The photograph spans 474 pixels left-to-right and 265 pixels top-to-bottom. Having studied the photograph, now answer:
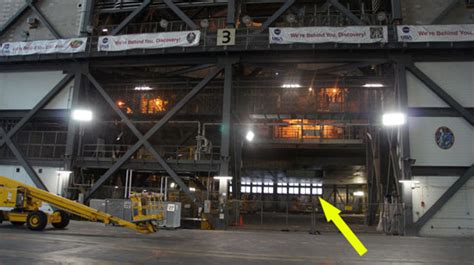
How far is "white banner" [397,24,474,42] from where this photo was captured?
81.7 feet

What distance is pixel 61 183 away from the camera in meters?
29.2

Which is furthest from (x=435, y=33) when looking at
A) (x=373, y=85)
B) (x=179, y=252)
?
(x=179, y=252)

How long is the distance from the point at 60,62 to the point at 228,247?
80.1 ft

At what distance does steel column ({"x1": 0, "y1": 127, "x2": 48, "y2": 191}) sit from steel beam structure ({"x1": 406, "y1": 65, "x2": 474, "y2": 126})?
97.2 feet

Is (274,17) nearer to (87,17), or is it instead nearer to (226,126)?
(226,126)

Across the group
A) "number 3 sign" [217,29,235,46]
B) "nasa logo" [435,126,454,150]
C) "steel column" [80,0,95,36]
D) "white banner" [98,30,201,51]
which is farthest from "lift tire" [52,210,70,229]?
"nasa logo" [435,126,454,150]

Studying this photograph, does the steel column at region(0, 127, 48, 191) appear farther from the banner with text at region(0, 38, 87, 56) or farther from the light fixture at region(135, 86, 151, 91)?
the light fixture at region(135, 86, 151, 91)

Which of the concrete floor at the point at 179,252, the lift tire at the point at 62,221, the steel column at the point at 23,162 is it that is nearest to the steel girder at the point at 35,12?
the steel column at the point at 23,162

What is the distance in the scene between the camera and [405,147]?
2492 centimetres

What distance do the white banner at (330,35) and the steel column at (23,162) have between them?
21.5m

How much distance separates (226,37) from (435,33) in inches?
570

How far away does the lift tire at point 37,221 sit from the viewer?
1772 centimetres

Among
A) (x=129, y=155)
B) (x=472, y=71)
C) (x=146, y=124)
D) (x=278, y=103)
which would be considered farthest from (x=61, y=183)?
(x=472, y=71)

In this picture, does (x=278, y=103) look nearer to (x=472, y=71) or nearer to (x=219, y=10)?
(x=219, y=10)
